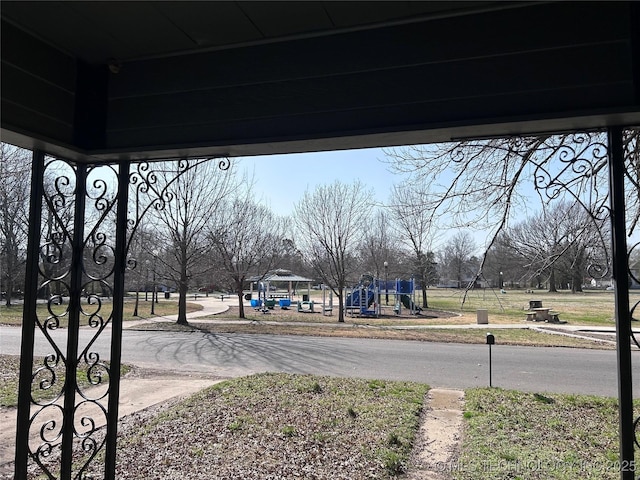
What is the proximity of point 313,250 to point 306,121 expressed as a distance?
1538 centimetres

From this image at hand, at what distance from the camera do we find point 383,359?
29.9 feet

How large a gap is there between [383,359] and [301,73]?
7.97 m

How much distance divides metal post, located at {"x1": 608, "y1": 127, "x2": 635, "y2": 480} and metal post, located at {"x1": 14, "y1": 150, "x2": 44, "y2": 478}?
2663 mm

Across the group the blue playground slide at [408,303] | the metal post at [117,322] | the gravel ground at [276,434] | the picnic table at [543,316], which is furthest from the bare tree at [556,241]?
the blue playground slide at [408,303]

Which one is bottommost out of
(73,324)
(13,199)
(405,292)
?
(405,292)

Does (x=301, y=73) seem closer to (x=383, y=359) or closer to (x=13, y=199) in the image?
(x=13, y=199)

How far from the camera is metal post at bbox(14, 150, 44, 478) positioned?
210 cm

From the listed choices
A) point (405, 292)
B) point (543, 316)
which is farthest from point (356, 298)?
point (543, 316)

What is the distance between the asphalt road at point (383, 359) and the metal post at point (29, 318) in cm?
585

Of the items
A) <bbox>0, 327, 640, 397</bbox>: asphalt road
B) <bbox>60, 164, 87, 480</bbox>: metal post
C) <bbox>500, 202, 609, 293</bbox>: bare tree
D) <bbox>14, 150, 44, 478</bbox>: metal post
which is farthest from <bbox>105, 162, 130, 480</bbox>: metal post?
<bbox>0, 327, 640, 397</bbox>: asphalt road

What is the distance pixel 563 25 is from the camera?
1.68 metres

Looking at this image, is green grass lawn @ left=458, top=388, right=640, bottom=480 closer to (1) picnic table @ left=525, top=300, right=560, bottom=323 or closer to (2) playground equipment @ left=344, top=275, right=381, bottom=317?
(1) picnic table @ left=525, top=300, right=560, bottom=323

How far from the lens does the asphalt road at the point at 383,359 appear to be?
7297 mm

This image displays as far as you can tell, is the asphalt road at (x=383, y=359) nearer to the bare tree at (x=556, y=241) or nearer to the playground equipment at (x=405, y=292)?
the bare tree at (x=556, y=241)
